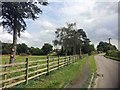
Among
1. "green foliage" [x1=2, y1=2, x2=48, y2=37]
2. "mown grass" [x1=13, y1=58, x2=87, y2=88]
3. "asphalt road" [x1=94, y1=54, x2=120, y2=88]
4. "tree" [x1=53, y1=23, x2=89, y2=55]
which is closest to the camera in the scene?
"mown grass" [x1=13, y1=58, x2=87, y2=88]

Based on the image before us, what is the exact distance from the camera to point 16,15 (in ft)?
76.8

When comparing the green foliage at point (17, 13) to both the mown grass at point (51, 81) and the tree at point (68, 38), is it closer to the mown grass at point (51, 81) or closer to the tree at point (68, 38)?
the mown grass at point (51, 81)

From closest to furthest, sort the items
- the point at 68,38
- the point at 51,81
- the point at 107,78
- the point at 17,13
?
the point at 51,81, the point at 107,78, the point at 17,13, the point at 68,38

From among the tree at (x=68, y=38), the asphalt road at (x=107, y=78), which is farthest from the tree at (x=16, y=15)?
the tree at (x=68, y=38)

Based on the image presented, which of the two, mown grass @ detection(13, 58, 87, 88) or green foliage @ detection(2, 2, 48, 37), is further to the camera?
green foliage @ detection(2, 2, 48, 37)

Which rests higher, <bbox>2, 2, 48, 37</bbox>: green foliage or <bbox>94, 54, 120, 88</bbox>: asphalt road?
<bbox>2, 2, 48, 37</bbox>: green foliage

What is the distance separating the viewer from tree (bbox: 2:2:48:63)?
75.2 ft

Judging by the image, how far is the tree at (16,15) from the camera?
75.2 ft

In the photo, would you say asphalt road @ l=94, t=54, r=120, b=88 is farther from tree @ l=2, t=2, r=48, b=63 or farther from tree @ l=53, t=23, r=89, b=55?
tree @ l=53, t=23, r=89, b=55

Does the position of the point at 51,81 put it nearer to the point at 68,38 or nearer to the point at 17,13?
the point at 17,13

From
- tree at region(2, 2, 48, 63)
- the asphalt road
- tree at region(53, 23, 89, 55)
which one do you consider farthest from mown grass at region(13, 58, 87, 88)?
tree at region(53, 23, 89, 55)

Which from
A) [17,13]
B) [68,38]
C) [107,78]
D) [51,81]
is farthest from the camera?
[68,38]

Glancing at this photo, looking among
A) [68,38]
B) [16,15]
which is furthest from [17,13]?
[68,38]

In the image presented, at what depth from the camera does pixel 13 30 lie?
24.5 meters
